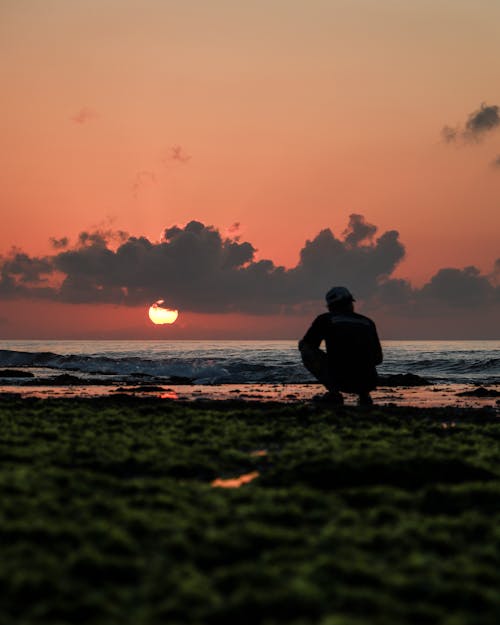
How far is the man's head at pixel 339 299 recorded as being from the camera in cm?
1675

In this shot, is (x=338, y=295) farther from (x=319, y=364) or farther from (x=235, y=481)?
(x=235, y=481)

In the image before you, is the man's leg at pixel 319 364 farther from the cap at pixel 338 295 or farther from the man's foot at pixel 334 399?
the cap at pixel 338 295

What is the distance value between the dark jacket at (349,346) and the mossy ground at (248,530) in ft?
17.4

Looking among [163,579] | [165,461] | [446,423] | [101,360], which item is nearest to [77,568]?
[163,579]


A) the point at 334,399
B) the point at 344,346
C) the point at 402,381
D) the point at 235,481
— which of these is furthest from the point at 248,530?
the point at 402,381

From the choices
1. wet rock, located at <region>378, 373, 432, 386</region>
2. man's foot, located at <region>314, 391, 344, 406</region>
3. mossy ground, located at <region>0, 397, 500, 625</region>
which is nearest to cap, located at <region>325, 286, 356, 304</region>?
man's foot, located at <region>314, 391, 344, 406</region>

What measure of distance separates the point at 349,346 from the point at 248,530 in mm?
11249

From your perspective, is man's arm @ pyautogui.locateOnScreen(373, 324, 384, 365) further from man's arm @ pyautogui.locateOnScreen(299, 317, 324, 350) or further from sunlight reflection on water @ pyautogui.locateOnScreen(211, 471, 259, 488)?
sunlight reflection on water @ pyautogui.locateOnScreen(211, 471, 259, 488)

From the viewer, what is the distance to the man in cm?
1672

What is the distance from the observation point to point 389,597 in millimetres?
4555

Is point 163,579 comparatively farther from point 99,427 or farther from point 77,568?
point 99,427

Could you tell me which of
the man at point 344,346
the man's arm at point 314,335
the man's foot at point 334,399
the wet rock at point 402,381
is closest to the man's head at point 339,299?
the man at point 344,346

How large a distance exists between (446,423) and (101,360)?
52.9 meters

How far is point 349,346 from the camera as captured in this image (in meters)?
16.8
